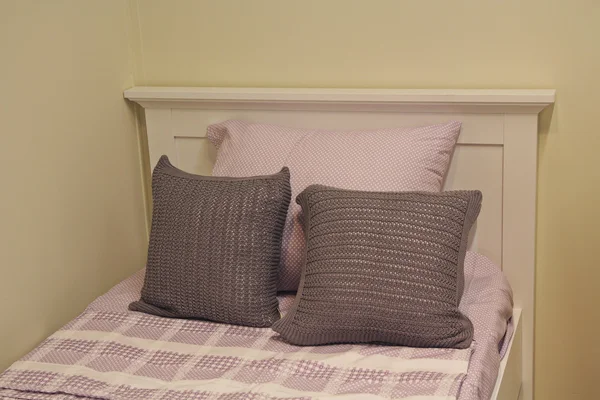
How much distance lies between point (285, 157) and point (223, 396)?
2.29 feet

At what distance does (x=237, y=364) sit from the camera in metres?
1.78

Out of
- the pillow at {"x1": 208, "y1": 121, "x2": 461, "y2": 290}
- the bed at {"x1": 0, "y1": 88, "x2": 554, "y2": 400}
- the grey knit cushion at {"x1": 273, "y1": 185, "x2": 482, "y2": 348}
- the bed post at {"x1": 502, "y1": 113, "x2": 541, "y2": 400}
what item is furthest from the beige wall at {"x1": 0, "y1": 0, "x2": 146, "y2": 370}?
the bed post at {"x1": 502, "y1": 113, "x2": 541, "y2": 400}

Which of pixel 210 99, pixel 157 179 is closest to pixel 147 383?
pixel 157 179

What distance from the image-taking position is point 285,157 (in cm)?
211

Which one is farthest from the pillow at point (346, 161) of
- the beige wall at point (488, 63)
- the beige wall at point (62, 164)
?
the beige wall at point (62, 164)

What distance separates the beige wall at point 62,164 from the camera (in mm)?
1970

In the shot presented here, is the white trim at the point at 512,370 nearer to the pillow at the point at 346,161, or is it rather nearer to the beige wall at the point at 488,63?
the beige wall at the point at 488,63

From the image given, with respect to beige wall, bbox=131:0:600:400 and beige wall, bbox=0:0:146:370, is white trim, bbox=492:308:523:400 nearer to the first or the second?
beige wall, bbox=131:0:600:400

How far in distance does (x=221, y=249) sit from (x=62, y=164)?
21.1 inches

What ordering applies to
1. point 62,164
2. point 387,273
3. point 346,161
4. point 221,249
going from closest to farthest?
point 387,273, point 221,249, point 346,161, point 62,164

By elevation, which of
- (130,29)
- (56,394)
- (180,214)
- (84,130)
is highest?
(130,29)

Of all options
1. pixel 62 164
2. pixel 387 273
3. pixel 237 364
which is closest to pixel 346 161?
pixel 387 273

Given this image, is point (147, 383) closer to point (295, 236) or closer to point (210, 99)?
point (295, 236)

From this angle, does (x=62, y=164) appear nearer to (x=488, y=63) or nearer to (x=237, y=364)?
(x=237, y=364)
